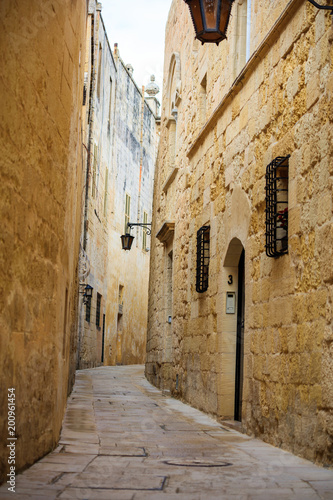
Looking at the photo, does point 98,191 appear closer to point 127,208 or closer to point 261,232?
point 127,208

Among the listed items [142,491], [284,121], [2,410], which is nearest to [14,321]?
[2,410]

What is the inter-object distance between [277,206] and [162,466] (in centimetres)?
242

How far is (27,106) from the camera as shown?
3625 mm

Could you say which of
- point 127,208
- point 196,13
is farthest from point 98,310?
point 196,13

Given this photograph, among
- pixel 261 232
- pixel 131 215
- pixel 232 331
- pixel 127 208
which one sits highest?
pixel 127 208

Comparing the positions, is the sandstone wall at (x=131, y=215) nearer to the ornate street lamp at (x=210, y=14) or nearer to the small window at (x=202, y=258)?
the small window at (x=202, y=258)

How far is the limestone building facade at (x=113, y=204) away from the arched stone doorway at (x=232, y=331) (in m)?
6.23

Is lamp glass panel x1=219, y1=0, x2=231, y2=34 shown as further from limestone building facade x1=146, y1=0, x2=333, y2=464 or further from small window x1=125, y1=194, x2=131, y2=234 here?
small window x1=125, y1=194, x2=131, y2=234

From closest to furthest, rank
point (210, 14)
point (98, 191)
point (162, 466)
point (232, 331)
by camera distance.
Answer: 1. point (162, 466)
2. point (210, 14)
3. point (232, 331)
4. point (98, 191)

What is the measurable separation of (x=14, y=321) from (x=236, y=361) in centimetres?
408

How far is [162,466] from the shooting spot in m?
4.06

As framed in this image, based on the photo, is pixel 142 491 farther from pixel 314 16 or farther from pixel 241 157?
pixel 241 157

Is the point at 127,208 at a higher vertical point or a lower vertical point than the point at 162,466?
higher

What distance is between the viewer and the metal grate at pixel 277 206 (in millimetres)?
5262
